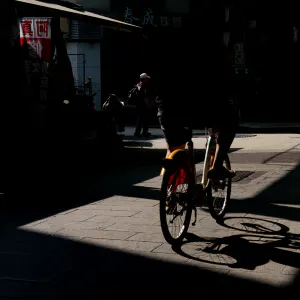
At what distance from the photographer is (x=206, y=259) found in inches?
188

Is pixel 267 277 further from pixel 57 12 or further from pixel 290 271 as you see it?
pixel 57 12

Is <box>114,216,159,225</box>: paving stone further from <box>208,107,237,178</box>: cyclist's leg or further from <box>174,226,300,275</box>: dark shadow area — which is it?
<box>208,107,237,178</box>: cyclist's leg

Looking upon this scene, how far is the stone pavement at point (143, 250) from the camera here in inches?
162

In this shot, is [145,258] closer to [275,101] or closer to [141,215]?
[141,215]

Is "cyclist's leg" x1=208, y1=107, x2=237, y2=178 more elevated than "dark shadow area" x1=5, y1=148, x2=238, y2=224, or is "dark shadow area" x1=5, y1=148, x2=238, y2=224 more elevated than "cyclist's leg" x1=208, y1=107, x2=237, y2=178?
"cyclist's leg" x1=208, y1=107, x2=237, y2=178

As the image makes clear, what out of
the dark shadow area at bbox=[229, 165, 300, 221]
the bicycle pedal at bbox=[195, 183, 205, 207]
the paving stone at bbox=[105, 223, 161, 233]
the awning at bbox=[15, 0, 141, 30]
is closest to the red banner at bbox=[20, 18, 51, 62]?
the awning at bbox=[15, 0, 141, 30]

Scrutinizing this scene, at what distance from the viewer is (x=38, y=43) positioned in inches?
430

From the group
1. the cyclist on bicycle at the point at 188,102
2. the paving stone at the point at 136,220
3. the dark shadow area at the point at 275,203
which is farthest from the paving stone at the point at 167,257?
the dark shadow area at the point at 275,203

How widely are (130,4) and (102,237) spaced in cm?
2139

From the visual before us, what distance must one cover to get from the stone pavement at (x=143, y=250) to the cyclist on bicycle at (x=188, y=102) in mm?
894

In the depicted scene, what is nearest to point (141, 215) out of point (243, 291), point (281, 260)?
point (281, 260)

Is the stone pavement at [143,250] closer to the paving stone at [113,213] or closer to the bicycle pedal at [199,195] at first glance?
the paving stone at [113,213]

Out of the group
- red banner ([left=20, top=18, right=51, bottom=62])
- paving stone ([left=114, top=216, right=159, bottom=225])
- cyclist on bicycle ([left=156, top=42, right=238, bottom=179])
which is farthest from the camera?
red banner ([left=20, top=18, right=51, bottom=62])

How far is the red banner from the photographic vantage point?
35.6ft
